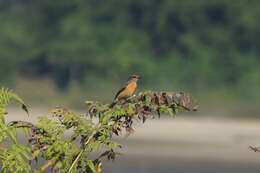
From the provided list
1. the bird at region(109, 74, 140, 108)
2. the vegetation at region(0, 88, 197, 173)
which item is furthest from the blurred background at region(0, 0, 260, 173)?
the vegetation at region(0, 88, 197, 173)

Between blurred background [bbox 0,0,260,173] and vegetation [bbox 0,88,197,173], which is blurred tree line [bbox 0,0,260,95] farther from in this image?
vegetation [bbox 0,88,197,173]

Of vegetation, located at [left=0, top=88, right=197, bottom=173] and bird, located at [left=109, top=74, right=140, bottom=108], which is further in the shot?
bird, located at [left=109, top=74, right=140, bottom=108]

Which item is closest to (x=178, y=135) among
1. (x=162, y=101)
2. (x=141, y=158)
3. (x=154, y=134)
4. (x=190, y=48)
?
(x=154, y=134)

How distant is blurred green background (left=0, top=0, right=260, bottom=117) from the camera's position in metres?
39.9

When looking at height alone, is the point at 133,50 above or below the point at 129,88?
above

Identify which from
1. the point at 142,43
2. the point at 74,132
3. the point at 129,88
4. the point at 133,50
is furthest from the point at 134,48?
the point at 74,132

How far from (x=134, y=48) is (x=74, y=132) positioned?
37.9 meters

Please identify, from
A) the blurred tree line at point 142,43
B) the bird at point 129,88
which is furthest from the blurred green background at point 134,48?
the bird at point 129,88

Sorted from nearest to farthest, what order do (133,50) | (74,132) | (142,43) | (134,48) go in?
(74,132) < (133,50) < (134,48) < (142,43)

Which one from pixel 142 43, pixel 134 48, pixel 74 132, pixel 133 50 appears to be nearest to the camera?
pixel 74 132

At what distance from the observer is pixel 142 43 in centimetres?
4272

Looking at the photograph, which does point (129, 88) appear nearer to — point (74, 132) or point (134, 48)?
point (74, 132)

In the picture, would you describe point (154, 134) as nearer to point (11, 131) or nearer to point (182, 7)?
point (182, 7)

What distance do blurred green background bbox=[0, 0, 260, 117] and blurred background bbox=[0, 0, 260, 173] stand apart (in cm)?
3
